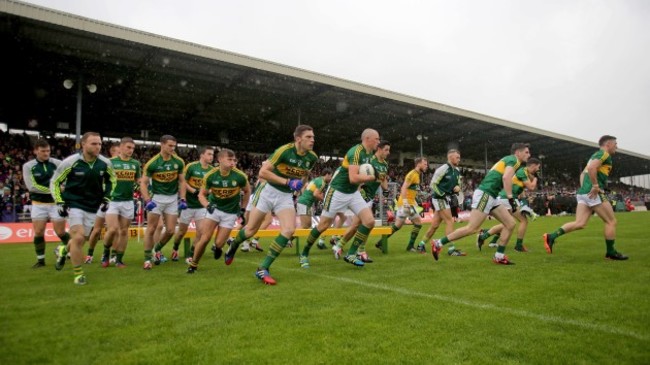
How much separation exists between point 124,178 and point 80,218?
187 cm

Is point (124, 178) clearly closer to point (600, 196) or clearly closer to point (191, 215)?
point (191, 215)

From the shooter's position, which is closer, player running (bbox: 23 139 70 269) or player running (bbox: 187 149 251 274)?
player running (bbox: 187 149 251 274)

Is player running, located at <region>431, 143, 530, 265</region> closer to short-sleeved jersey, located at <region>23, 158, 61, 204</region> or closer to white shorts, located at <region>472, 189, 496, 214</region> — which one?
white shorts, located at <region>472, 189, 496, 214</region>

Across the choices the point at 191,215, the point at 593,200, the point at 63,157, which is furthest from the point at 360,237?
the point at 63,157

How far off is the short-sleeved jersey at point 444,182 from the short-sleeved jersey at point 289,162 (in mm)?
3939

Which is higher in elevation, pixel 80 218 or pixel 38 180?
pixel 38 180

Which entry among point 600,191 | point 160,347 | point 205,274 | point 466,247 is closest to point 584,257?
point 600,191

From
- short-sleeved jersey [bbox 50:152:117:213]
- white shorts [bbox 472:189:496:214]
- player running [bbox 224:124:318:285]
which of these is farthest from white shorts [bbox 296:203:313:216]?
short-sleeved jersey [bbox 50:152:117:213]

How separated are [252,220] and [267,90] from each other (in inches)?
648

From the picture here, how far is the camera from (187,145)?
115ft

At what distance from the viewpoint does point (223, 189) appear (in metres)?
7.35

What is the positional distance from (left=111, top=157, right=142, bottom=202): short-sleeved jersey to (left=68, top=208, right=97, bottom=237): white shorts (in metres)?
1.32

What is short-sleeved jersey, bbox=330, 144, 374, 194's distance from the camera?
6914 mm

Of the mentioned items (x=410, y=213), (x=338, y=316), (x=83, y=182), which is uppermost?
(x=83, y=182)
